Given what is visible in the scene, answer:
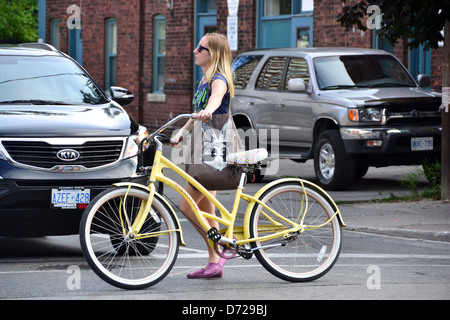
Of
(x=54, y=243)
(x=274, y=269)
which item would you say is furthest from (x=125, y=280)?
(x=54, y=243)

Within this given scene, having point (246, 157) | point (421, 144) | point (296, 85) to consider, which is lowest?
point (421, 144)

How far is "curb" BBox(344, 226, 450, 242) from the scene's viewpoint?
984 cm

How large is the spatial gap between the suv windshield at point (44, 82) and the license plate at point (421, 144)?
18.3 feet

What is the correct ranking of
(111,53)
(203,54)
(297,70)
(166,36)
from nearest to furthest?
1. (203,54)
2. (297,70)
3. (166,36)
4. (111,53)

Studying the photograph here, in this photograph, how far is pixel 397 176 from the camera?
54.1 ft

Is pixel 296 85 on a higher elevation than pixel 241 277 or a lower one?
higher

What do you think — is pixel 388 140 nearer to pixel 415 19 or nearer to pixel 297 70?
pixel 415 19

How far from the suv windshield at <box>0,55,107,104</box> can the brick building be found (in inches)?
389

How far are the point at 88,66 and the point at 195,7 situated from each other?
5.25 meters

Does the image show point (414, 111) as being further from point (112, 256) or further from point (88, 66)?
point (88, 66)

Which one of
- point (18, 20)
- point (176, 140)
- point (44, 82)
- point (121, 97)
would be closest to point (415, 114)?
point (121, 97)

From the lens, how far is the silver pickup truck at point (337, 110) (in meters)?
13.8

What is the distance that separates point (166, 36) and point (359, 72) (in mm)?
11875

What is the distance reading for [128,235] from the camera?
22.6 feet
